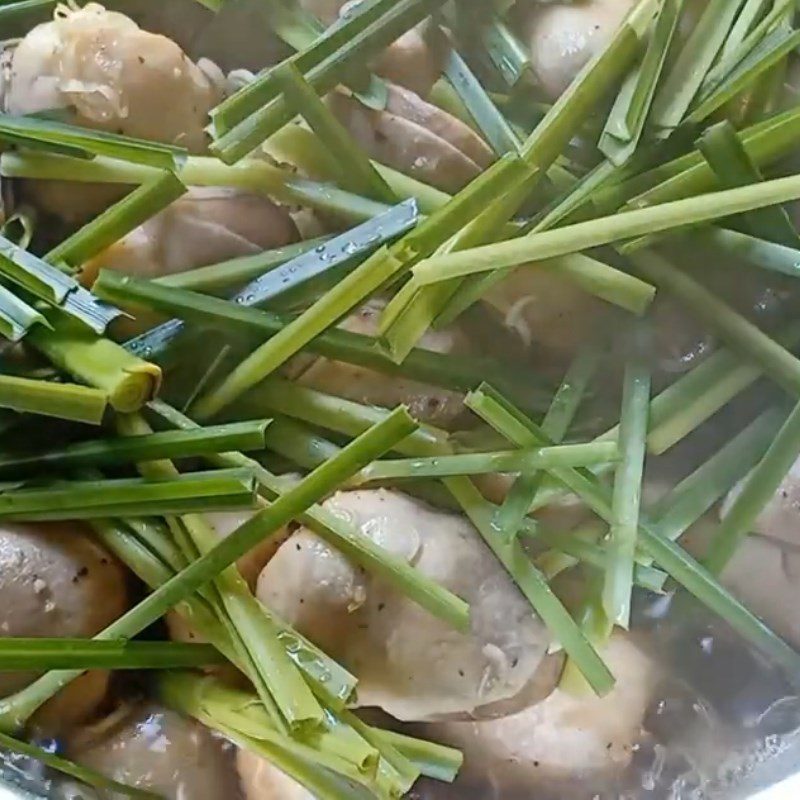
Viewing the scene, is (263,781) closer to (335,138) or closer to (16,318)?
(16,318)

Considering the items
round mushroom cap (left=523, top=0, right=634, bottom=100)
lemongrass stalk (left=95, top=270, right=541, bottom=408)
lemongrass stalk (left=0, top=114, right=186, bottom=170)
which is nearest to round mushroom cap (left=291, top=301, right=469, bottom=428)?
lemongrass stalk (left=95, top=270, right=541, bottom=408)

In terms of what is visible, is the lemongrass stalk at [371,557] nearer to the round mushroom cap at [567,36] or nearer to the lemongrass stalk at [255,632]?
the lemongrass stalk at [255,632]

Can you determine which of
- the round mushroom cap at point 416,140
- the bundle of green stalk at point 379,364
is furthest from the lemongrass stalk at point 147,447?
the round mushroom cap at point 416,140

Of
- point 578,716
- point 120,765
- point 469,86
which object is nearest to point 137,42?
point 469,86

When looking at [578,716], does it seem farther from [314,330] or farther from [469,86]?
[469,86]

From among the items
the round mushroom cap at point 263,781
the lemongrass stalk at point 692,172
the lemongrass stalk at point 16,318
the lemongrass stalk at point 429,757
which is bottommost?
the round mushroom cap at point 263,781

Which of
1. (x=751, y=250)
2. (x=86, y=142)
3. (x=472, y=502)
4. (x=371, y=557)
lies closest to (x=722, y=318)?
(x=751, y=250)
